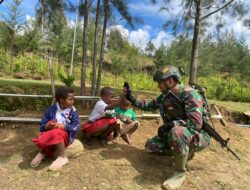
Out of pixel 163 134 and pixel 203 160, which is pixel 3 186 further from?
pixel 203 160

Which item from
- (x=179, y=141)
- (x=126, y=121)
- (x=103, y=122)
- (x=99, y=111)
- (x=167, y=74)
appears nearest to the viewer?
(x=179, y=141)

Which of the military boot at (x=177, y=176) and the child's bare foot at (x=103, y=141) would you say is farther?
the child's bare foot at (x=103, y=141)

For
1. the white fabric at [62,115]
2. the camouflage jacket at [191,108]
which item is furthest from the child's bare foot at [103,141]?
the camouflage jacket at [191,108]

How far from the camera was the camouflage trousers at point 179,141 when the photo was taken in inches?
130

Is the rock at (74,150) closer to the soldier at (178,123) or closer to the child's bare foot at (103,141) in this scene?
the child's bare foot at (103,141)

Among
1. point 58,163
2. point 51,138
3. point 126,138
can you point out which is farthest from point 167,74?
point 58,163

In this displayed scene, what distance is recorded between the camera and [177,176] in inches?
134

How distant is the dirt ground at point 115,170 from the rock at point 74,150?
0.20ft

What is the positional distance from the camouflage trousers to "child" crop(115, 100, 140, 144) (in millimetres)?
537

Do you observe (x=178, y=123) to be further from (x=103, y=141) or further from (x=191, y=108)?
(x=103, y=141)

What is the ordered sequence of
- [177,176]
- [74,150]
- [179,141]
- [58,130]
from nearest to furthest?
1. [179,141]
2. [177,176]
3. [58,130]
4. [74,150]

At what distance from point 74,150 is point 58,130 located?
1.28 feet

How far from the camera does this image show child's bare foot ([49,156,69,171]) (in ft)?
11.7

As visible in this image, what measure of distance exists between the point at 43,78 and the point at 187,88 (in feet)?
36.5
